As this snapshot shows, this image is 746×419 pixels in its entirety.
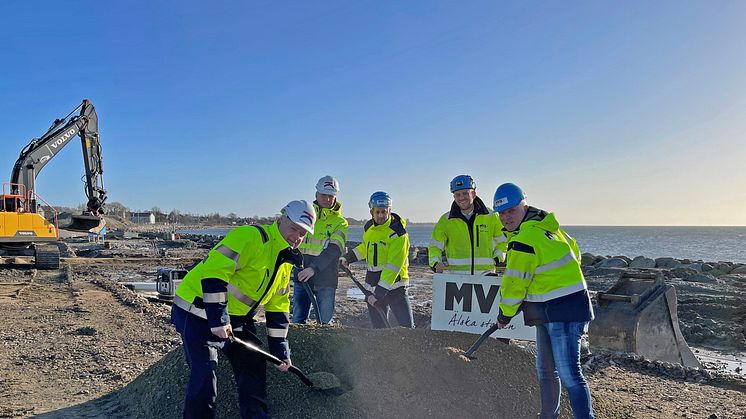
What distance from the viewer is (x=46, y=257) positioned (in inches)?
712

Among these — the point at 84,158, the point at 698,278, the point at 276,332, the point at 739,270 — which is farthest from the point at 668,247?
the point at 276,332

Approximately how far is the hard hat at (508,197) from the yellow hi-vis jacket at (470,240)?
4.92 ft

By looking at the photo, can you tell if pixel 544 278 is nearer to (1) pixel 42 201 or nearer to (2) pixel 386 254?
(2) pixel 386 254

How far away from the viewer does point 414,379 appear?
428 cm

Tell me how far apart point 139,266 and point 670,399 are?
2069cm

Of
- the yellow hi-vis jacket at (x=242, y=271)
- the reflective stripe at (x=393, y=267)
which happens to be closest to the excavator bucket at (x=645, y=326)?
the reflective stripe at (x=393, y=267)

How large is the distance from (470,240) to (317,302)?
1.85 m

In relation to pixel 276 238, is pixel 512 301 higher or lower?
lower

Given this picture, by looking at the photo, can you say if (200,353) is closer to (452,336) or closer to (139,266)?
(452,336)

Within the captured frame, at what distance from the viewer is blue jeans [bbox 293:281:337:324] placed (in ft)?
20.0

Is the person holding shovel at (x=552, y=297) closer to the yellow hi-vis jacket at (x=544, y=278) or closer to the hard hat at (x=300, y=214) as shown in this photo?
the yellow hi-vis jacket at (x=544, y=278)

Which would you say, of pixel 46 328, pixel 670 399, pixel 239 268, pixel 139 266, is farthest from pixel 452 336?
pixel 139 266

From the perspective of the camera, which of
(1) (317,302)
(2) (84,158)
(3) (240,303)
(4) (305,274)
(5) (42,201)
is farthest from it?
(2) (84,158)

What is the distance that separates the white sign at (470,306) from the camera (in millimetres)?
5344
